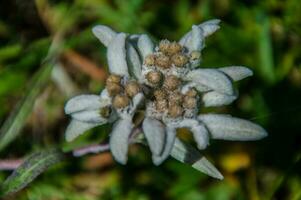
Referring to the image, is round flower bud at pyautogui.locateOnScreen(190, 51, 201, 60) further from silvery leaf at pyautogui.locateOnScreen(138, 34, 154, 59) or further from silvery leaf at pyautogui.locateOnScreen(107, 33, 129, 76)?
silvery leaf at pyautogui.locateOnScreen(107, 33, 129, 76)

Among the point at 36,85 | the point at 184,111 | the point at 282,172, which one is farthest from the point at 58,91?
the point at 184,111

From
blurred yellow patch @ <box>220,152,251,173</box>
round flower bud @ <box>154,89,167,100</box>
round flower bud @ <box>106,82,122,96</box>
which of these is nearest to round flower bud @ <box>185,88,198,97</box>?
round flower bud @ <box>154,89,167,100</box>

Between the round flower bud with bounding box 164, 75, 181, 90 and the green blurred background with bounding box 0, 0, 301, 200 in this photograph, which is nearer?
the round flower bud with bounding box 164, 75, 181, 90

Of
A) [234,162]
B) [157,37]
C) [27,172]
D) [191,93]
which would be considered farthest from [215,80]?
[157,37]

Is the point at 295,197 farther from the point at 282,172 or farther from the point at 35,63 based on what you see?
the point at 35,63

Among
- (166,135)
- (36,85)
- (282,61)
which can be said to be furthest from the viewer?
(282,61)
